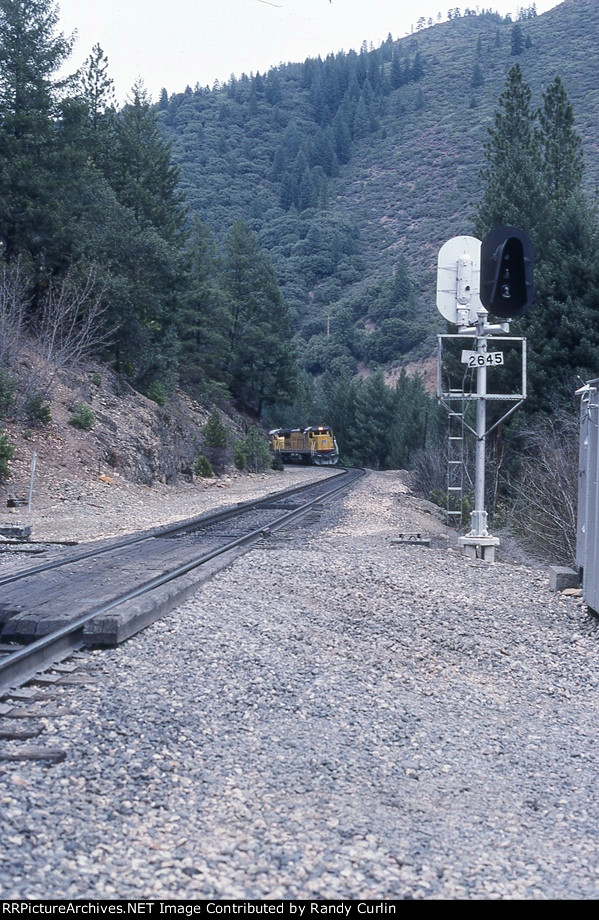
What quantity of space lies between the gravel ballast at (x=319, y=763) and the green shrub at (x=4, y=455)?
1388 centimetres

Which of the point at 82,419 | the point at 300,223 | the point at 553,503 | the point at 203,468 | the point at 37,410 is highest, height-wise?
the point at 300,223

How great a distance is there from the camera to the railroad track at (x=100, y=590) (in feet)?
21.8

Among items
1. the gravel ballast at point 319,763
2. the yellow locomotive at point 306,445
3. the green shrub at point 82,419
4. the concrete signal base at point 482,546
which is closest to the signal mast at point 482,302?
the concrete signal base at point 482,546

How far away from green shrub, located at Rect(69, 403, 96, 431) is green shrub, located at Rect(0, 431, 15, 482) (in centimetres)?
569

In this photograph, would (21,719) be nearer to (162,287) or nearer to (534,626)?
(534,626)

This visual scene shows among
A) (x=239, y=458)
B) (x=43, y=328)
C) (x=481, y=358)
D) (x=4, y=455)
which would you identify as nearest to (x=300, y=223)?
(x=239, y=458)

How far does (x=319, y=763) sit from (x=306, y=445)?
201ft

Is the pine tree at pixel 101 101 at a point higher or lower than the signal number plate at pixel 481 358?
higher

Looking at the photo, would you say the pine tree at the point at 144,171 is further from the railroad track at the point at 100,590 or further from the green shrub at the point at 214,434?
the railroad track at the point at 100,590

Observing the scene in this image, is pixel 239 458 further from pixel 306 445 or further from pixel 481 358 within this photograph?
pixel 481 358

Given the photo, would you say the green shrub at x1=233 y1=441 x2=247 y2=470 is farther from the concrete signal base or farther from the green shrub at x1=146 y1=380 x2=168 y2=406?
the concrete signal base

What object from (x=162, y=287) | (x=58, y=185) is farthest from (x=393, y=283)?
(x=58, y=185)

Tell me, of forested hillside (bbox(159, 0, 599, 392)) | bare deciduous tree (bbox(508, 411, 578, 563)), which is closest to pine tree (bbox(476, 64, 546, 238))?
bare deciduous tree (bbox(508, 411, 578, 563))

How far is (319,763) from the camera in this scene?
187 inches
